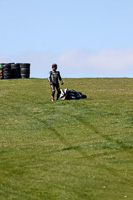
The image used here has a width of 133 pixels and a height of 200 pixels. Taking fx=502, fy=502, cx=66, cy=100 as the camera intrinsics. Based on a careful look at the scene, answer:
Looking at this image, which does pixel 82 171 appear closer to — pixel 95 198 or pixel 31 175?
pixel 31 175

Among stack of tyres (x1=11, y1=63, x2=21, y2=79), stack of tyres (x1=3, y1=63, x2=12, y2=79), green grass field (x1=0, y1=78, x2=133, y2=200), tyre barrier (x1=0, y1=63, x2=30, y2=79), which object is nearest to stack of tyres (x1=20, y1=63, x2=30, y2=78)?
tyre barrier (x1=0, y1=63, x2=30, y2=79)

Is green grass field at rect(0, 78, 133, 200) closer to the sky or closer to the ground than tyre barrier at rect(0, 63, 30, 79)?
closer to the ground

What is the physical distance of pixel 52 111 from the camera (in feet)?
86.8

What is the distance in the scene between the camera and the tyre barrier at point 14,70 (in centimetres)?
4866

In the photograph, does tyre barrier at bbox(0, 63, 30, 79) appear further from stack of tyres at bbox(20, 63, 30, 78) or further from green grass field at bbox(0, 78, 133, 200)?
green grass field at bbox(0, 78, 133, 200)

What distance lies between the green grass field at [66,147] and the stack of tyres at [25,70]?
1499 centimetres

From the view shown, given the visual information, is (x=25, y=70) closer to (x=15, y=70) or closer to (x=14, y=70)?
(x=15, y=70)

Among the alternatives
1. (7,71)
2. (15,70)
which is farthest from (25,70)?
(7,71)

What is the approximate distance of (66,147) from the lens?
698 inches

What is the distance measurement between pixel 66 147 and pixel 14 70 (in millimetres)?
32315

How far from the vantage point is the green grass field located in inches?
468

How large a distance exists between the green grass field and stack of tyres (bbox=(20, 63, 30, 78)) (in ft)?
49.2

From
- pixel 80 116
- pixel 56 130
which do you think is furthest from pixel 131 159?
pixel 80 116

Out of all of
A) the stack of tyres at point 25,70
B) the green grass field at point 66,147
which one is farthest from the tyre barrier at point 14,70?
the green grass field at point 66,147
